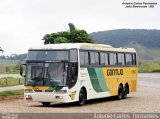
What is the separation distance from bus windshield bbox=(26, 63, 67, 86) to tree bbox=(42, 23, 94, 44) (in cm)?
2966

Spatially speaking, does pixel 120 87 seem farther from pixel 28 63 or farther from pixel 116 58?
pixel 28 63

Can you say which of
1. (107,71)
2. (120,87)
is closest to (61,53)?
(107,71)

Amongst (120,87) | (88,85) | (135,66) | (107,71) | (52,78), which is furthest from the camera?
(135,66)

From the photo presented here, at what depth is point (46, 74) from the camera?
26.7 metres

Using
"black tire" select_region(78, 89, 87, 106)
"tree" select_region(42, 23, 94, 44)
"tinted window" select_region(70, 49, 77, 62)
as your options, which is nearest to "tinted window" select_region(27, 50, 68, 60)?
"tinted window" select_region(70, 49, 77, 62)

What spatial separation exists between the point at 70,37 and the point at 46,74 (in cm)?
3299

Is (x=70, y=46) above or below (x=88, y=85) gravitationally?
above

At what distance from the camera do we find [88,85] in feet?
95.3

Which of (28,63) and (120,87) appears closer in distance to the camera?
(28,63)

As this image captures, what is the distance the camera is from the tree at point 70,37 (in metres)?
57.8

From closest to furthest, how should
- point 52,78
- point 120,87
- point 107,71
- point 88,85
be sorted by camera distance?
point 52,78, point 88,85, point 107,71, point 120,87

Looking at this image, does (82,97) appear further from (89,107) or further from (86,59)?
(86,59)

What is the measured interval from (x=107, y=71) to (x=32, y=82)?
6175 mm

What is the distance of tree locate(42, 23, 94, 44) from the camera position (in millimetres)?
57781
